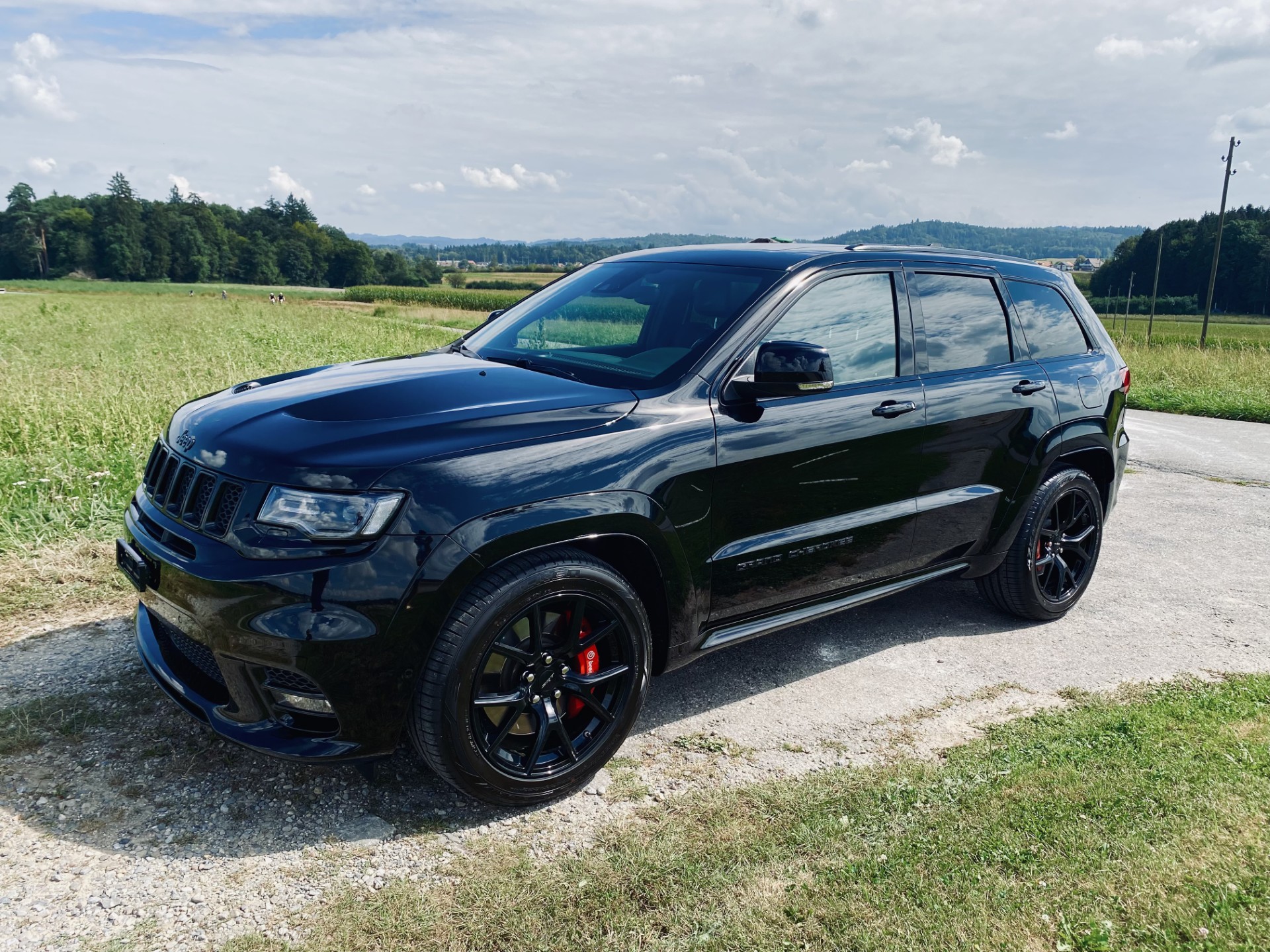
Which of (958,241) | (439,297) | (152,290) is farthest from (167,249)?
(958,241)

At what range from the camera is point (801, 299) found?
3.69m

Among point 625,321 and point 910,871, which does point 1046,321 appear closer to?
point 625,321

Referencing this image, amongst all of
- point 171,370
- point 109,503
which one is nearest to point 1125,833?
point 109,503

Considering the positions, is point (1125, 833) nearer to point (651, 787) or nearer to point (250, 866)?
point (651, 787)

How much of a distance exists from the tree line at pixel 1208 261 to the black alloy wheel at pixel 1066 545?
85.6m

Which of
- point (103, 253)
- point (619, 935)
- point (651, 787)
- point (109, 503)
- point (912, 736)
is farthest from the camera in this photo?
point (103, 253)

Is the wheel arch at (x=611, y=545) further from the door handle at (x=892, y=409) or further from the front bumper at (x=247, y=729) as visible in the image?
the door handle at (x=892, y=409)

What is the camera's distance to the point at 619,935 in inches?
96.9

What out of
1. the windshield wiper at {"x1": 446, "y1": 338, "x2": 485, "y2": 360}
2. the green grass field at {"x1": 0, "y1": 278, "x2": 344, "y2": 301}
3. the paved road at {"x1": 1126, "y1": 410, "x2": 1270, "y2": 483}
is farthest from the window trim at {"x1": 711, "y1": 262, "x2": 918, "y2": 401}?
the green grass field at {"x1": 0, "y1": 278, "x2": 344, "y2": 301}

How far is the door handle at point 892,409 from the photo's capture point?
12.6 feet

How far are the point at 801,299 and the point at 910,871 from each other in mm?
2153

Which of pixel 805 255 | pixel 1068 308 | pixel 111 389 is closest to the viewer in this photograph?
pixel 805 255

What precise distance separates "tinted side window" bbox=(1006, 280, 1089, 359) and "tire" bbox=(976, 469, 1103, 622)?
664 millimetres

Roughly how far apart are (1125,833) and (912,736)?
0.89 m
